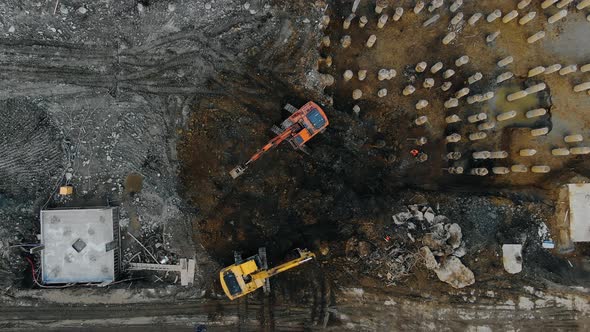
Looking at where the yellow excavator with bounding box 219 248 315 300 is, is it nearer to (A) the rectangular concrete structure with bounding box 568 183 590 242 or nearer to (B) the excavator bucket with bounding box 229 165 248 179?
(B) the excavator bucket with bounding box 229 165 248 179

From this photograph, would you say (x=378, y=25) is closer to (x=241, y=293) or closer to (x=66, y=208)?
(x=241, y=293)

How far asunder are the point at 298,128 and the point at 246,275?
519 cm

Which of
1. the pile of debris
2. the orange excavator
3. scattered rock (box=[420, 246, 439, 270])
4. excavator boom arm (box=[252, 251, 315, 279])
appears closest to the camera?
excavator boom arm (box=[252, 251, 315, 279])

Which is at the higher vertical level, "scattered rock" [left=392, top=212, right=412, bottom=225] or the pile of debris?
"scattered rock" [left=392, top=212, right=412, bottom=225]

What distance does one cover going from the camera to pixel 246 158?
15.4 meters

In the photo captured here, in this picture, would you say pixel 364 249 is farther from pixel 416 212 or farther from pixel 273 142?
pixel 273 142

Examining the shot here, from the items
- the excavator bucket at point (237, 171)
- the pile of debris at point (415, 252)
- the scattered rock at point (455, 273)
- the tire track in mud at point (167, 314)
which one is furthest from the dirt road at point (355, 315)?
the excavator bucket at point (237, 171)

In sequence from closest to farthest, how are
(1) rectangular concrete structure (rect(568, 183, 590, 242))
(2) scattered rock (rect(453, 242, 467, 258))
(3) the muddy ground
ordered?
(3) the muddy ground < (2) scattered rock (rect(453, 242, 467, 258)) < (1) rectangular concrete structure (rect(568, 183, 590, 242))

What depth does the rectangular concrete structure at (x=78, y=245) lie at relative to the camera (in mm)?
14758

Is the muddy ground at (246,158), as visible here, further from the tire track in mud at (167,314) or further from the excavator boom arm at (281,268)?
the excavator boom arm at (281,268)

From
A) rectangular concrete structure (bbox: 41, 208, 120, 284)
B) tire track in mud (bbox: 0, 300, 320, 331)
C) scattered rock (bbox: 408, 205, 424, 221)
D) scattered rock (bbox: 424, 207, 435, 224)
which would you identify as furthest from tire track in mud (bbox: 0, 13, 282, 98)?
scattered rock (bbox: 424, 207, 435, 224)

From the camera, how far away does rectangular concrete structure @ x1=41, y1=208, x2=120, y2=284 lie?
14758 mm

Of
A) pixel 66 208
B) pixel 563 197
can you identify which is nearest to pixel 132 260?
pixel 66 208

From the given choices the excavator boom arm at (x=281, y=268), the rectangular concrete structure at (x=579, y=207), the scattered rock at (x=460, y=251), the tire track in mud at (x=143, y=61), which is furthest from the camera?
the rectangular concrete structure at (x=579, y=207)
